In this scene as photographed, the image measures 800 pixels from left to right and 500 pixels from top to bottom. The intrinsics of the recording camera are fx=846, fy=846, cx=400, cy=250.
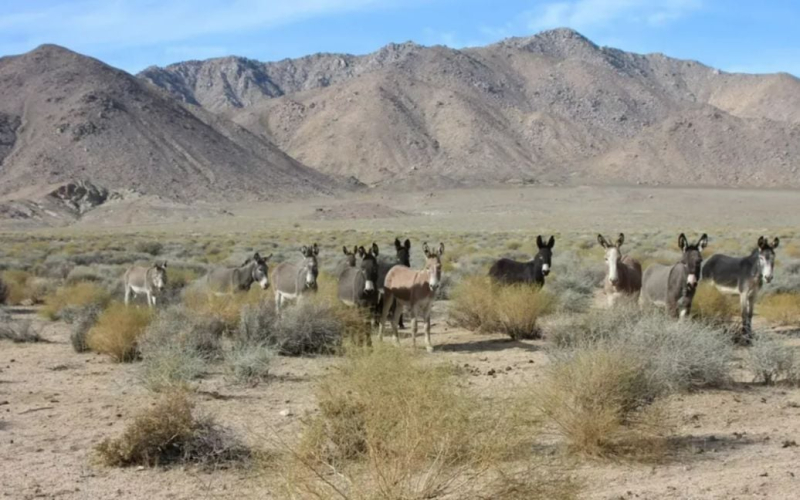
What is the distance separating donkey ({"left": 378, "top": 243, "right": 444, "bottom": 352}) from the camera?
46.0 feet

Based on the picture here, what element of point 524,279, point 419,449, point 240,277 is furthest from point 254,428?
point 240,277

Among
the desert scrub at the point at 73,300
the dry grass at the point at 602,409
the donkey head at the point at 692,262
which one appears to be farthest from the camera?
the desert scrub at the point at 73,300

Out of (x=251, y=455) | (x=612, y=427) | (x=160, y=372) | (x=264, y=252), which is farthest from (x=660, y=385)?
(x=264, y=252)

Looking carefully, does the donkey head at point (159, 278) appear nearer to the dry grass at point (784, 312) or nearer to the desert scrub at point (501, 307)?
the desert scrub at point (501, 307)

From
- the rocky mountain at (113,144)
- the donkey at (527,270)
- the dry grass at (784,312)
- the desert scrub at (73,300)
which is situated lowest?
the desert scrub at (73,300)

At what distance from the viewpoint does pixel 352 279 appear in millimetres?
15633

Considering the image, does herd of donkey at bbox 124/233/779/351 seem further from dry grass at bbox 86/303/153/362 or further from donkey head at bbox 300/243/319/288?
dry grass at bbox 86/303/153/362

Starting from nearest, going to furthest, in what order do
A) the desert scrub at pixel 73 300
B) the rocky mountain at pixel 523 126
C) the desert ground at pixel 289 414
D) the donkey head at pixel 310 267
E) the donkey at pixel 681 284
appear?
the desert ground at pixel 289 414
the donkey at pixel 681 284
the donkey head at pixel 310 267
the desert scrub at pixel 73 300
the rocky mountain at pixel 523 126

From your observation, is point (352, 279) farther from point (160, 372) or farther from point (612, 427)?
point (612, 427)

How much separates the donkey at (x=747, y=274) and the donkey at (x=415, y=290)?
5350mm

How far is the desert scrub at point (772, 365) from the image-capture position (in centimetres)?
1132

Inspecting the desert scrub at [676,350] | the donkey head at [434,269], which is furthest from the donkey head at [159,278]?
the desert scrub at [676,350]

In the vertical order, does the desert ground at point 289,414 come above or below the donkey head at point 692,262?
below

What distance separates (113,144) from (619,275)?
102615 mm
